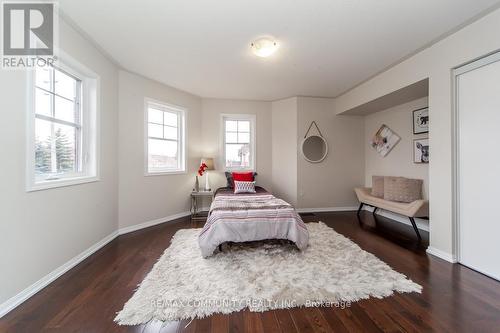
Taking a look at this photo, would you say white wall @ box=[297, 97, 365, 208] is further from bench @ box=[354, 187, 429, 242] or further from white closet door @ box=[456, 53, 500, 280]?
white closet door @ box=[456, 53, 500, 280]

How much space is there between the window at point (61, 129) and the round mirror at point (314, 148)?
12.7 feet

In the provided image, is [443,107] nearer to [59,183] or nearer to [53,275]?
[59,183]

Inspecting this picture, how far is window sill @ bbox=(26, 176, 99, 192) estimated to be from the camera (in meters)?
1.78

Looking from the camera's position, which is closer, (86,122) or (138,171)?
(86,122)

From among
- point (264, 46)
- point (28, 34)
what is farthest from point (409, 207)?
point (28, 34)

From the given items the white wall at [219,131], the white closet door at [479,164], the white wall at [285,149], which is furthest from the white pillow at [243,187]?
the white closet door at [479,164]

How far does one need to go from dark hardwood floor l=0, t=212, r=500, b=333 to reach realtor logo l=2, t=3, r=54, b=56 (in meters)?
2.05

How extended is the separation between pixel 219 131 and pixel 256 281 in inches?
138

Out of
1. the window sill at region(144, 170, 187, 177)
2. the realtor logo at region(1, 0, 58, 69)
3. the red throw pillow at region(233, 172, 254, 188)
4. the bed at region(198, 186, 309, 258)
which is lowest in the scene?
the bed at region(198, 186, 309, 258)

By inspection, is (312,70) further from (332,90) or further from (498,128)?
(498,128)

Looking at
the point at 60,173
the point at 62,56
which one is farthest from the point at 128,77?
the point at 60,173

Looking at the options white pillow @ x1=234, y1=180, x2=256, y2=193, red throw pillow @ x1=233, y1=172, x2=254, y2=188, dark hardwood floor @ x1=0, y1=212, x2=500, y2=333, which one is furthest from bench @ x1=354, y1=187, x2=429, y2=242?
red throw pillow @ x1=233, y1=172, x2=254, y2=188

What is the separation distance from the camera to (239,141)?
4.90 meters

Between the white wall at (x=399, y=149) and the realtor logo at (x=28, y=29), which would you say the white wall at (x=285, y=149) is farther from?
the realtor logo at (x=28, y=29)
